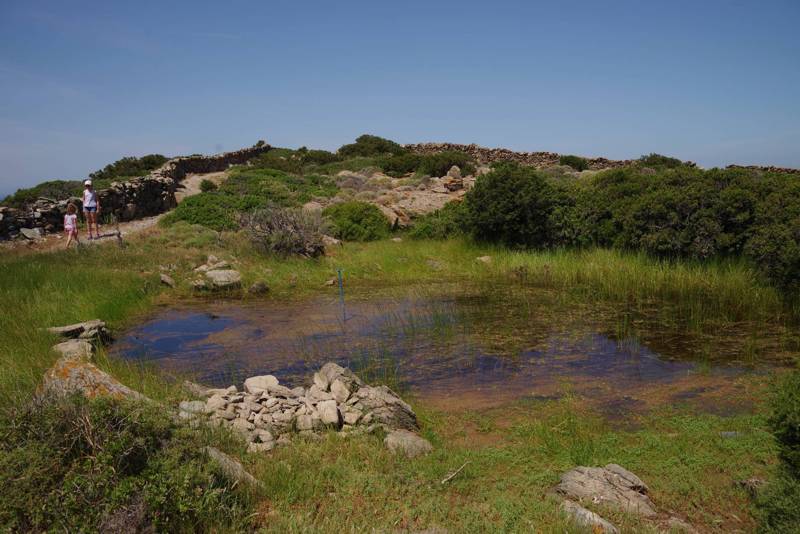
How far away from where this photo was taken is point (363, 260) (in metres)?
16.3

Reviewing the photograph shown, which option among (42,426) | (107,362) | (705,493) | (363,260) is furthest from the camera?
(363,260)

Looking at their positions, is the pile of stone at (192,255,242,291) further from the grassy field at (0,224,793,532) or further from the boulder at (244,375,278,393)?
the boulder at (244,375,278,393)

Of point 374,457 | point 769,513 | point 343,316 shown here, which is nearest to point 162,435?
point 374,457

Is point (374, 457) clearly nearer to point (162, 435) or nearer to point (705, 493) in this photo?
point (162, 435)

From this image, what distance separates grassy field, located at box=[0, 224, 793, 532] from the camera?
15.3ft

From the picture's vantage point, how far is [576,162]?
117 feet

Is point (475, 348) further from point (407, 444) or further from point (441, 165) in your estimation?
point (441, 165)

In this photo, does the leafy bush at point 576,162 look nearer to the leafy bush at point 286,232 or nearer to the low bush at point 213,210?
the low bush at point 213,210

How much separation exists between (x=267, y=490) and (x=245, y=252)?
40.5 ft

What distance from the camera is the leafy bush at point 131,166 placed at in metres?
32.3

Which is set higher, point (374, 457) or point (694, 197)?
point (694, 197)

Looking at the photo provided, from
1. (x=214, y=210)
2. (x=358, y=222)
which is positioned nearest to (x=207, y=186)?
(x=214, y=210)

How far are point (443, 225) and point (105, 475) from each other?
15.6 metres

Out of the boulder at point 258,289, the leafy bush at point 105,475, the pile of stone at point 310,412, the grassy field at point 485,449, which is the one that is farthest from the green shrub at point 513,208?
the leafy bush at point 105,475
